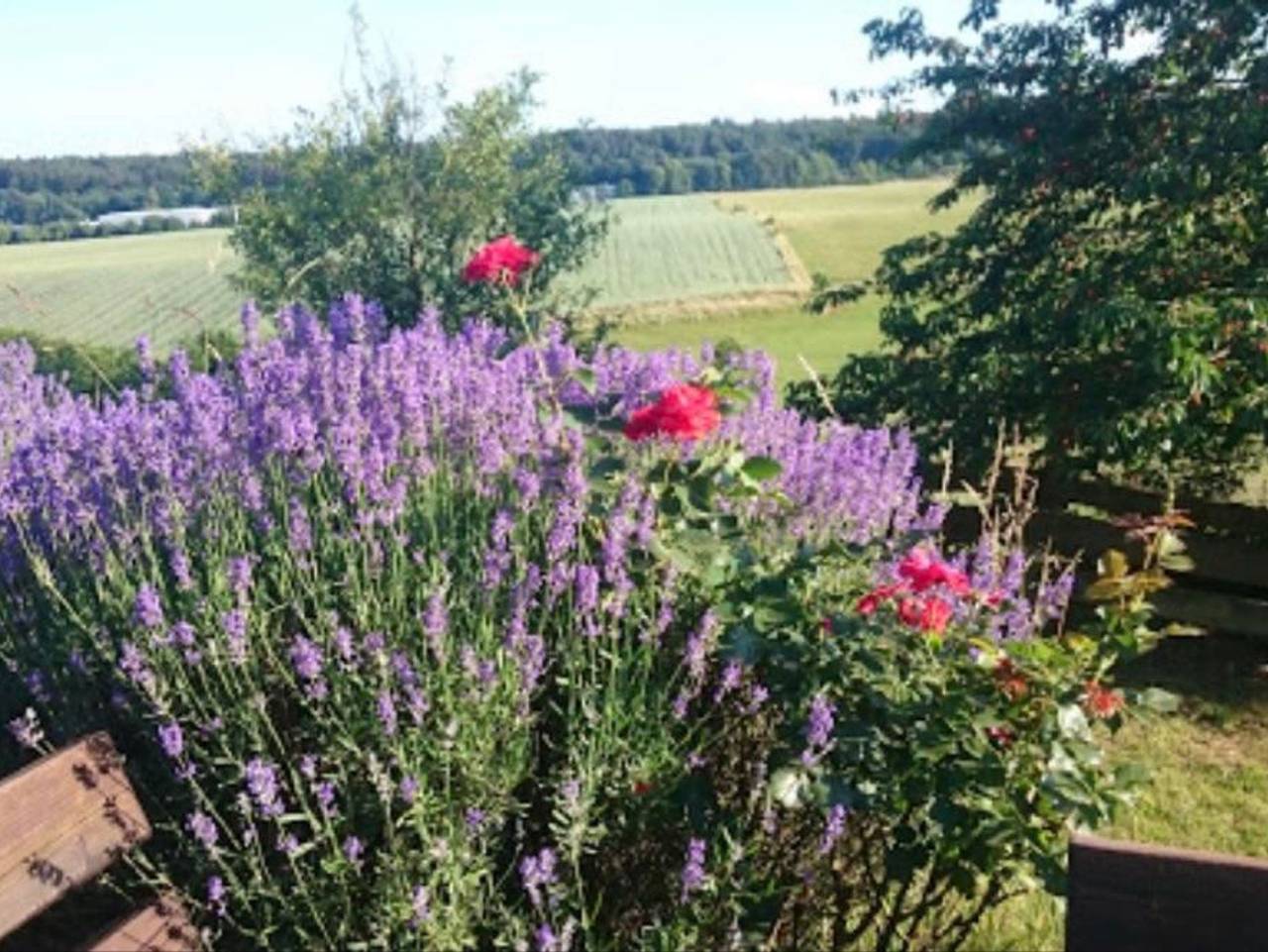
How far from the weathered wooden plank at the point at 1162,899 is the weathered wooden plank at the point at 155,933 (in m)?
1.53

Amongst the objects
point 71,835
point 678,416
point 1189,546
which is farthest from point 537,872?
point 1189,546

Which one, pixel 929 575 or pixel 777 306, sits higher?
pixel 929 575

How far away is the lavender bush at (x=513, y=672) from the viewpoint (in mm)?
2674

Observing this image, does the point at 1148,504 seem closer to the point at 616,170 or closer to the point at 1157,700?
the point at 1157,700

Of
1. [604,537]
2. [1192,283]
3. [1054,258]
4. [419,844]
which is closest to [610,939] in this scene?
[419,844]

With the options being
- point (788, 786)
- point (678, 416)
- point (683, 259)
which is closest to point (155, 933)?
point (788, 786)

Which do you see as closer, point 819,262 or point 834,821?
point 834,821

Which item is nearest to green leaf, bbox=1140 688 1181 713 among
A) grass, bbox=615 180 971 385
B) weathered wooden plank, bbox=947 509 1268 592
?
weathered wooden plank, bbox=947 509 1268 592

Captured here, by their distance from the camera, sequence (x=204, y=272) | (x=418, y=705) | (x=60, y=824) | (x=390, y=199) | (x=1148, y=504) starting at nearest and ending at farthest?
(x=60, y=824), (x=418, y=705), (x=1148, y=504), (x=390, y=199), (x=204, y=272)

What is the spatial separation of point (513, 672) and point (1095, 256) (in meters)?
5.30

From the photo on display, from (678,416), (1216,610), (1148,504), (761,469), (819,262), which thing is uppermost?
(678,416)

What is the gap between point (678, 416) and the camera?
3049mm

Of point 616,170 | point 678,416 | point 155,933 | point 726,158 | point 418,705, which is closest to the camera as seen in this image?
point 155,933

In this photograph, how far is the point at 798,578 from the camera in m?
3.10
